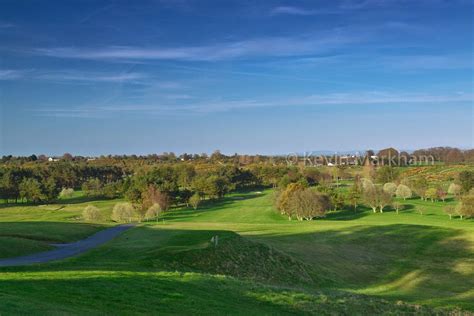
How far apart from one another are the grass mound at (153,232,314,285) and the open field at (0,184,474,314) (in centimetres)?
9

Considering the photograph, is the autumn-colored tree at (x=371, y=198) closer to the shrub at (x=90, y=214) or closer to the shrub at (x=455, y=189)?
the shrub at (x=455, y=189)

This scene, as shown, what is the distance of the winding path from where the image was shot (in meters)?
28.7

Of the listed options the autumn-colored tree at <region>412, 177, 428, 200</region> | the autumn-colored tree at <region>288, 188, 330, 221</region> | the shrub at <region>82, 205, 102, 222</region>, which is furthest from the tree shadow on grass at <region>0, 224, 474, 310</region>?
the autumn-colored tree at <region>412, 177, 428, 200</region>

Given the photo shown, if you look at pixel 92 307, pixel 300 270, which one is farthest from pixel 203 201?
pixel 92 307

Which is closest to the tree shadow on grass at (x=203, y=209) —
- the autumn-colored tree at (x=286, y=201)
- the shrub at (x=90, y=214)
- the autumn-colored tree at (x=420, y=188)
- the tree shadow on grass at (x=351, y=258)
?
the autumn-colored tree at (x=286, y=201)

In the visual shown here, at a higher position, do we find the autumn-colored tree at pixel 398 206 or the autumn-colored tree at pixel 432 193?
the autumn-colored tree at pixel 432 193

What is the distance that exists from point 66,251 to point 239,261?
41.3ft

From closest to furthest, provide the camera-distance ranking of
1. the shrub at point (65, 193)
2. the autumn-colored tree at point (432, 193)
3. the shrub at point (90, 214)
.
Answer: the shrub at point (90, 214)
the autumn-colored tree at point (432, 193)
the shrub at point (65, 193)

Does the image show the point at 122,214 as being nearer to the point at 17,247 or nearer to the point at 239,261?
the point at 17,247

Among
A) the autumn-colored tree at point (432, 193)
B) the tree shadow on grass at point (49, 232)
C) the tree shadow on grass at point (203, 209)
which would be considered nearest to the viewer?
the tree shadow on grass at point (49, 232)

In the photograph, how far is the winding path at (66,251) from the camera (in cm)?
2866

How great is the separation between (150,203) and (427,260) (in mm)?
70900

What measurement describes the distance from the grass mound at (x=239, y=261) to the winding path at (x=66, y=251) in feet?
22.6

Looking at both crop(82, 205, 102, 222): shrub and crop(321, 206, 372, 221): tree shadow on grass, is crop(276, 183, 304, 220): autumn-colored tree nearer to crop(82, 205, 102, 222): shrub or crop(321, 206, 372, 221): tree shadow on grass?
crop(321, 206, 372, 221): tree shadow on grass
